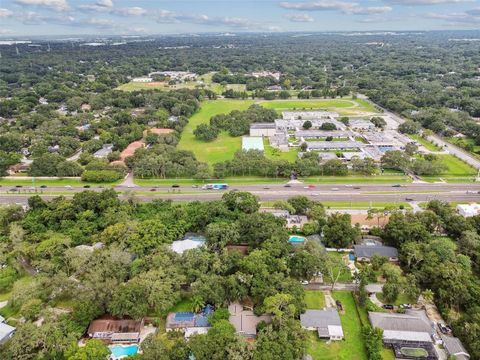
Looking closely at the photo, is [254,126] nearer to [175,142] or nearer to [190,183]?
[175,142]

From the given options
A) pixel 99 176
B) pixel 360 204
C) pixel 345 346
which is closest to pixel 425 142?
pixel 360 204

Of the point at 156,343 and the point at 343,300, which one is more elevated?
the point at 156,343

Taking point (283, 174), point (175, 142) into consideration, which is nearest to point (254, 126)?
point (175, 142)

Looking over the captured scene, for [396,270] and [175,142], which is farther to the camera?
[175,142]

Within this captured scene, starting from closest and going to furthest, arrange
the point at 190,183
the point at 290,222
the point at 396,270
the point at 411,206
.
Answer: the point at 396,270, the point at 290,222, the point at 411,206, the point at 190,183

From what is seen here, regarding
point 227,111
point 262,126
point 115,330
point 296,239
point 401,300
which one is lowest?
point 401,300

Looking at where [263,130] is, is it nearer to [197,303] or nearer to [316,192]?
[316,192]

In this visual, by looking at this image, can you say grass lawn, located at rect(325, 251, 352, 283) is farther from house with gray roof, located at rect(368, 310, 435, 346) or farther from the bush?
the bush
